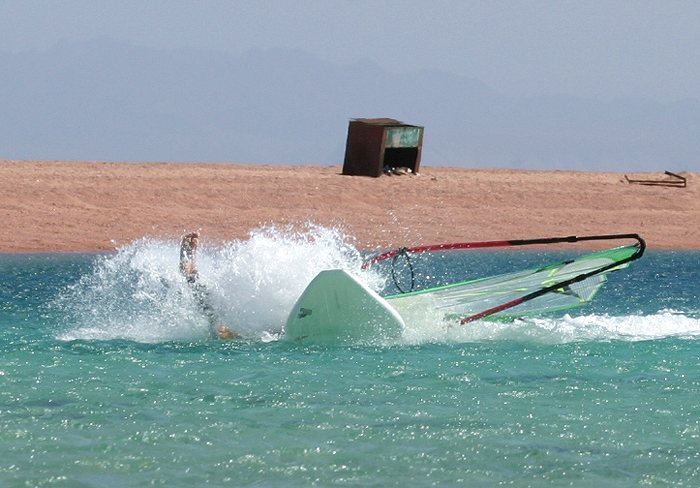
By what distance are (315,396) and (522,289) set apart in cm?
541

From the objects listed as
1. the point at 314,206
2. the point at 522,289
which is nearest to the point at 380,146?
the point at 314,206

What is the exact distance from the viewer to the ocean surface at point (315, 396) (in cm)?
1043

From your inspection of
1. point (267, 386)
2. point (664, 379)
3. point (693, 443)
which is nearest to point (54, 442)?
point (267, 386)

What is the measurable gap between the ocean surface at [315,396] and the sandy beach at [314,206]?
19.6 metres

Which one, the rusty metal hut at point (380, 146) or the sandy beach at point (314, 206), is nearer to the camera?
the sandy beach at point (314, 206)

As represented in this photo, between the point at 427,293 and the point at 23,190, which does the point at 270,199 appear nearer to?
the point at 23,190

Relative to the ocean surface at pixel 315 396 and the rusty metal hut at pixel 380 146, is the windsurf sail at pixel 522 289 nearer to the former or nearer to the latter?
the ocean surface at pixel 315 396

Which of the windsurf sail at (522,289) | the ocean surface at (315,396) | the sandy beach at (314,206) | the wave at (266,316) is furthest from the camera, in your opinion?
the sandy beach at (314,206)

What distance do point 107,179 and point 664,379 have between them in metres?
35.2

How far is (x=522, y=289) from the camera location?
58.2 ft

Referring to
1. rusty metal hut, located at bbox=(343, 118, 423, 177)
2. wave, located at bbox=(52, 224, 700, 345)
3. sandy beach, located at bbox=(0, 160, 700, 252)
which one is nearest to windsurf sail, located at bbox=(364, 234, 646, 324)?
wave, located at bbox=(52, 224, 700, 345)

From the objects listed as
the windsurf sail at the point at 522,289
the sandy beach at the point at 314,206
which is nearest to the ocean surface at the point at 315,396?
the windsurf sail at the point at 522,289

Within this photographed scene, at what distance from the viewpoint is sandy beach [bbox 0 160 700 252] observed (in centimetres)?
4059

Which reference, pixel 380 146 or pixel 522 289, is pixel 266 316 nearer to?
pixel 522 289
